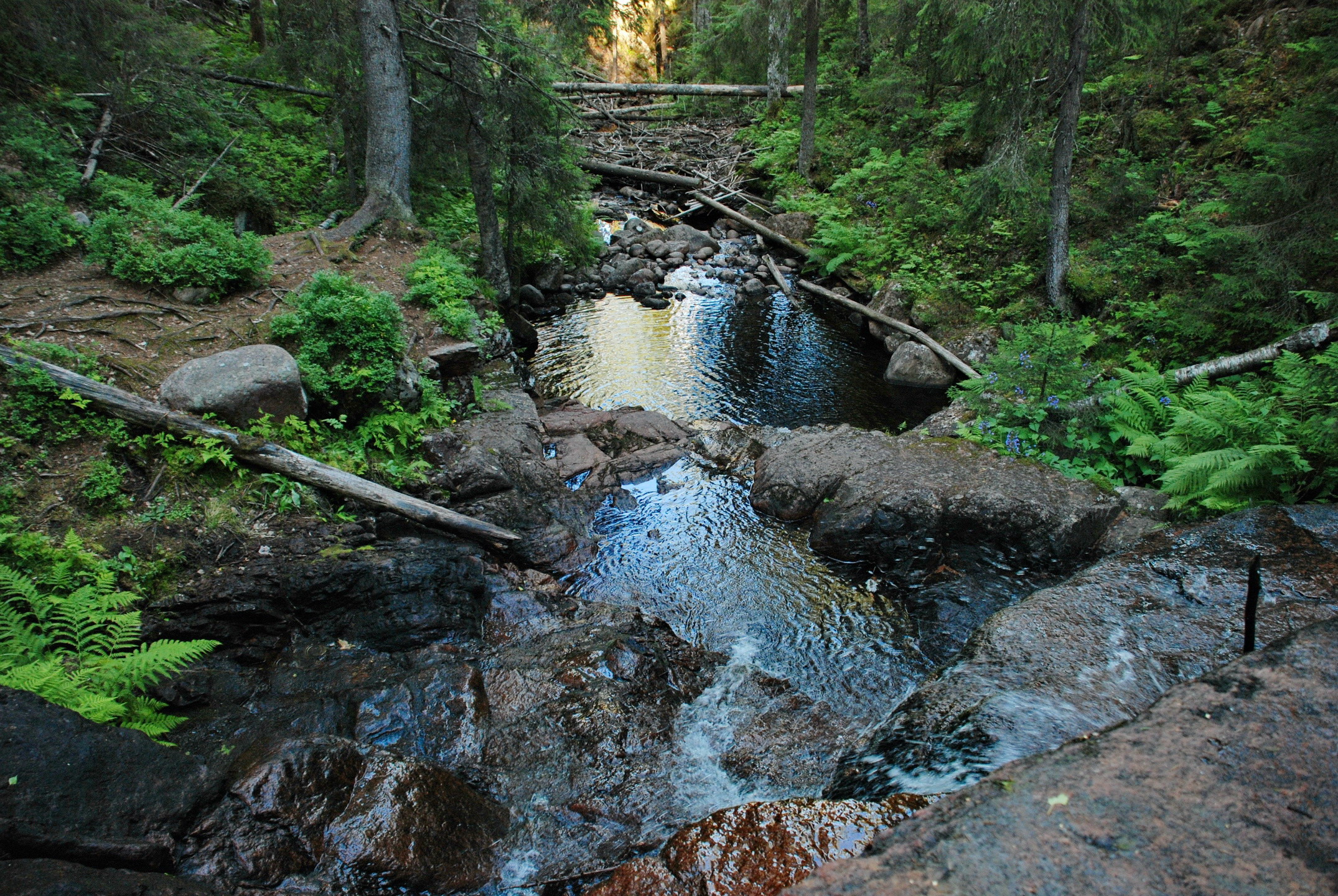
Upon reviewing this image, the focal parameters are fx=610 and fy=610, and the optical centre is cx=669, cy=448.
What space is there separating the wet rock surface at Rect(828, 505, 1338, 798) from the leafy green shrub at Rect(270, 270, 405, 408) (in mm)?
6397

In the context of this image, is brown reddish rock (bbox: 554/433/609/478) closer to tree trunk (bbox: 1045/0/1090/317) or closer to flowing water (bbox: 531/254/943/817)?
flowing water (bbox: 531/254/943/817)

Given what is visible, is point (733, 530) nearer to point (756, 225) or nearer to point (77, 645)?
point (77, 645)

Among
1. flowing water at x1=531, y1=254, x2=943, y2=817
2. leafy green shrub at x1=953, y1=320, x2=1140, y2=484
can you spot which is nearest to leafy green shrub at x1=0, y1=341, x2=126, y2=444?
flowing water at x1=531, y1=254, x2=943, y2=817

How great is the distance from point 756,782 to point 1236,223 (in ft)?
34.6

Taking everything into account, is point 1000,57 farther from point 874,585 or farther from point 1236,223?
point 874,585

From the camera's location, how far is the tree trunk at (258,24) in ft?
53.9

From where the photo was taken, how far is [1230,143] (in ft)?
37.4

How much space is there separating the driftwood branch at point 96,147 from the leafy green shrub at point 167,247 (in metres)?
0.44

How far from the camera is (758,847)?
10.3 feet

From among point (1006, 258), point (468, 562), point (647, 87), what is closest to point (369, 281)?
point (468, 562)

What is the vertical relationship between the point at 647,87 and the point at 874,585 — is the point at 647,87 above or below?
above

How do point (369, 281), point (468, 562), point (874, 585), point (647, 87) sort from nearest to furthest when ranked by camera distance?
point (468, 562)
point (874, 585)
point (369, 281)
point (647, 87)

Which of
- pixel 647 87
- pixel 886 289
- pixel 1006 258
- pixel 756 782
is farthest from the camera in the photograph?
pixel 647 87

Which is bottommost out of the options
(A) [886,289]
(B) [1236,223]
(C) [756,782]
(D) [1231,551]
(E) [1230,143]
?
(C) [756,782]
